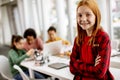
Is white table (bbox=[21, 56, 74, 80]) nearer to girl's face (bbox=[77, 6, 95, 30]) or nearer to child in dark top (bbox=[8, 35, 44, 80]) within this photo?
child in dark top (bbox=[8, 35, 44, 80])

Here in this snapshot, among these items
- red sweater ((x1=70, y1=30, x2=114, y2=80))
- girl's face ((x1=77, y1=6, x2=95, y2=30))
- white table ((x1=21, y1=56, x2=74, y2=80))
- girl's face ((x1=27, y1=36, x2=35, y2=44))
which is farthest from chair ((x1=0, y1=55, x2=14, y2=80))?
girl's face ((x1=77, y1=6, x2=95, y2=30))

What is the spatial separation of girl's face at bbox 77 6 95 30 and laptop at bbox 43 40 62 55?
4.76ft

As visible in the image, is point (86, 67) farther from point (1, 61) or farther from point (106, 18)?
point (106, 18)

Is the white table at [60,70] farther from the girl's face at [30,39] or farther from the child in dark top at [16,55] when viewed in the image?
the girl's face at [30,39]

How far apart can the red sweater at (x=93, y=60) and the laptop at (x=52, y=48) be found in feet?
4.19

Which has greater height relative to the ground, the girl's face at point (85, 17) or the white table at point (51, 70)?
the girl's face at point (85, 17)

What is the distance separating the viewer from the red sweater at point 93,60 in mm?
1423

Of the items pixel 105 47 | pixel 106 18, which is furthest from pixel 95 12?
pixel 106 18

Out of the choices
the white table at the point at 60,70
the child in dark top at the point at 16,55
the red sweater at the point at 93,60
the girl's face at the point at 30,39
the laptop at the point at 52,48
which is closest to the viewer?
the red sweater at the point at 93,60

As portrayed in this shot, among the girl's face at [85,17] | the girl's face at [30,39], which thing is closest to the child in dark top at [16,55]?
the girl's face at [30,39]

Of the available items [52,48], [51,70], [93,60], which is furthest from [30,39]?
[93,60]

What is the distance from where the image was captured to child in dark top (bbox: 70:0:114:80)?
1.42 m

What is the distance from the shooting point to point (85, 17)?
1440 millimetres

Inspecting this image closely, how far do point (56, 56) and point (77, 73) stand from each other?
4.55 feet
